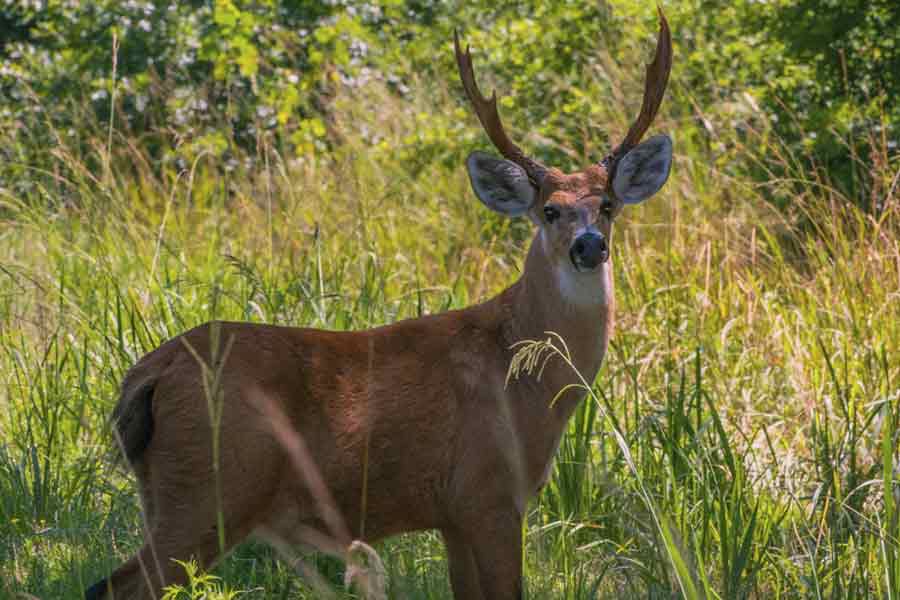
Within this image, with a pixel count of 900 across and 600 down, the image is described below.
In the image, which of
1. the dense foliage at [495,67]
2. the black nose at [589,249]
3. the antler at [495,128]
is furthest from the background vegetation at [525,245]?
the antler at [495,128]

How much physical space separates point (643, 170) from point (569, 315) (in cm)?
63

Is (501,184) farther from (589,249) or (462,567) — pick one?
(462,567)

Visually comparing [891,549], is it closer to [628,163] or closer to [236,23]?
[628,163]

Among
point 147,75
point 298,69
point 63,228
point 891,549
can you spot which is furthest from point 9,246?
point 891,549

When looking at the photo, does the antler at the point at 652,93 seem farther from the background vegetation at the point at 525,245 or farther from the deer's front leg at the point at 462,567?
the deer's front leg at the point at 462,567

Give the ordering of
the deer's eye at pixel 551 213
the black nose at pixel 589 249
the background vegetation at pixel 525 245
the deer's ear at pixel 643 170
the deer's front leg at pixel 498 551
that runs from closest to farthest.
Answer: the deer's front leg at pixel 498 551, the black nose at pixel 589 249, the background vegetation at pixel 525 245, the deer's eye at pixel 551 213, the deer's ear at pixel 643 170

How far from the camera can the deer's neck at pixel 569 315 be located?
4.43m

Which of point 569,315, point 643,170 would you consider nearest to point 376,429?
point 569,315

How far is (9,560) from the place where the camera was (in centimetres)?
437

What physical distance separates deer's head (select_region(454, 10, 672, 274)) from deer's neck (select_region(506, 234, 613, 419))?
56mm

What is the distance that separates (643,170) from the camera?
4770mm

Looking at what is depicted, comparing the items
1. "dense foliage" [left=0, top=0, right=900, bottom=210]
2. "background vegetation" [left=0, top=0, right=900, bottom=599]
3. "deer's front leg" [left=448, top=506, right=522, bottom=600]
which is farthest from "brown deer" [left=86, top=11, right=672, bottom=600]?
"dense foliage" [left=0, top=0, right=900, bottom=210]

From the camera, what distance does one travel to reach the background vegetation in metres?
4.40

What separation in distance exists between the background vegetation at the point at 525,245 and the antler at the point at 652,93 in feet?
2.59
